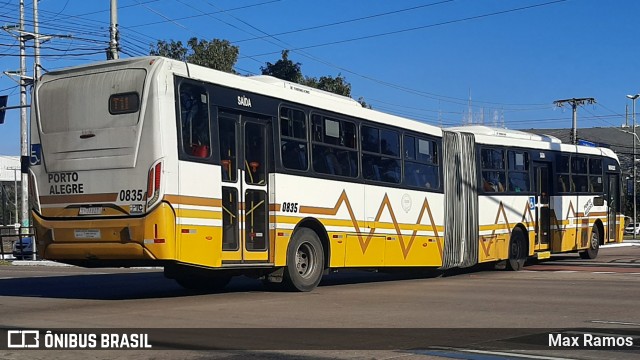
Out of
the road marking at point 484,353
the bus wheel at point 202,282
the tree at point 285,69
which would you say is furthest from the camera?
the tree at point 285,69

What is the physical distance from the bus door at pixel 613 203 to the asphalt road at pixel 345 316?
9520 mm

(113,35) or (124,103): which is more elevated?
(113,35)

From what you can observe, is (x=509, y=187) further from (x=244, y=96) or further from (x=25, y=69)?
(x=25, y=69)

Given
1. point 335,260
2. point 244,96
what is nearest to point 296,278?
point 335,260

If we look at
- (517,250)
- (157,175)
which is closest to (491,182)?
(517,250)

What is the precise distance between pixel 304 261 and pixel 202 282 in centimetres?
207

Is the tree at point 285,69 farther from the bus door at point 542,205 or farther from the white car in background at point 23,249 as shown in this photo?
the bus door at point 542,205

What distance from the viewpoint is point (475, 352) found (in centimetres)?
808

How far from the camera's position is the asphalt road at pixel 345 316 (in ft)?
27.0

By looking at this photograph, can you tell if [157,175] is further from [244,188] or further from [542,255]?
[542,255]

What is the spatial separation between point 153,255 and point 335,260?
14.9ft

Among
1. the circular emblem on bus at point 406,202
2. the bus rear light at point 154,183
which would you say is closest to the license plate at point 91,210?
the bus rear light at point 154,183

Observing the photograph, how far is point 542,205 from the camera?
927 inches

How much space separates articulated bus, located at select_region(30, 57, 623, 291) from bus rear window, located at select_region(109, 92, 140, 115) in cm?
2
